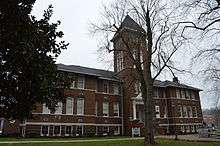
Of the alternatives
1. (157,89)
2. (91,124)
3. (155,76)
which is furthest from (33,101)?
(157,89)

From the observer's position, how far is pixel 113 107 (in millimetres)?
46219

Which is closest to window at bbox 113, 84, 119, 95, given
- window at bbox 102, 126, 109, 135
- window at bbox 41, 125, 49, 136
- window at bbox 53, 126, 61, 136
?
window at bbox 102, 126, 109, 135

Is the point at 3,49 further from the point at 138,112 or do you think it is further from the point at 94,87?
the point at 138,112

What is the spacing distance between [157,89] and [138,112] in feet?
29.1

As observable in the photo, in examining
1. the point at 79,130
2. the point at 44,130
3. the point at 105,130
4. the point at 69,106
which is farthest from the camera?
the point at 105,130

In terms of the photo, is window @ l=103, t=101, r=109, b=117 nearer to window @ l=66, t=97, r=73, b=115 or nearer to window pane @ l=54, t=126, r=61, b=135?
window @ l=66, t=97, r=73, b=115

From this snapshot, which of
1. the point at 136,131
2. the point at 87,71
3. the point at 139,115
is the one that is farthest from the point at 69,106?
the point at 139,115

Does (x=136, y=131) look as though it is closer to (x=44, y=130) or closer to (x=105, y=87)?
(x=105, y=87)

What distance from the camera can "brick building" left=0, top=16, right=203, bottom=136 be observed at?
36.8 m

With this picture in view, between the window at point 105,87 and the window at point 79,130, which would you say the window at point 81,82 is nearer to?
the window at point 105,87

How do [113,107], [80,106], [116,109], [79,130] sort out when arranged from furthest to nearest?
[116,109]
[113,107]
[80,106]
[79,130]

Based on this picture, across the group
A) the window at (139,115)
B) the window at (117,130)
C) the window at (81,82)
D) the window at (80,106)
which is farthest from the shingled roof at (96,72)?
the window at (117,130)

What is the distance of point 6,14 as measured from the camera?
12.6 m

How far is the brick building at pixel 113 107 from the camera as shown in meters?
36.8
